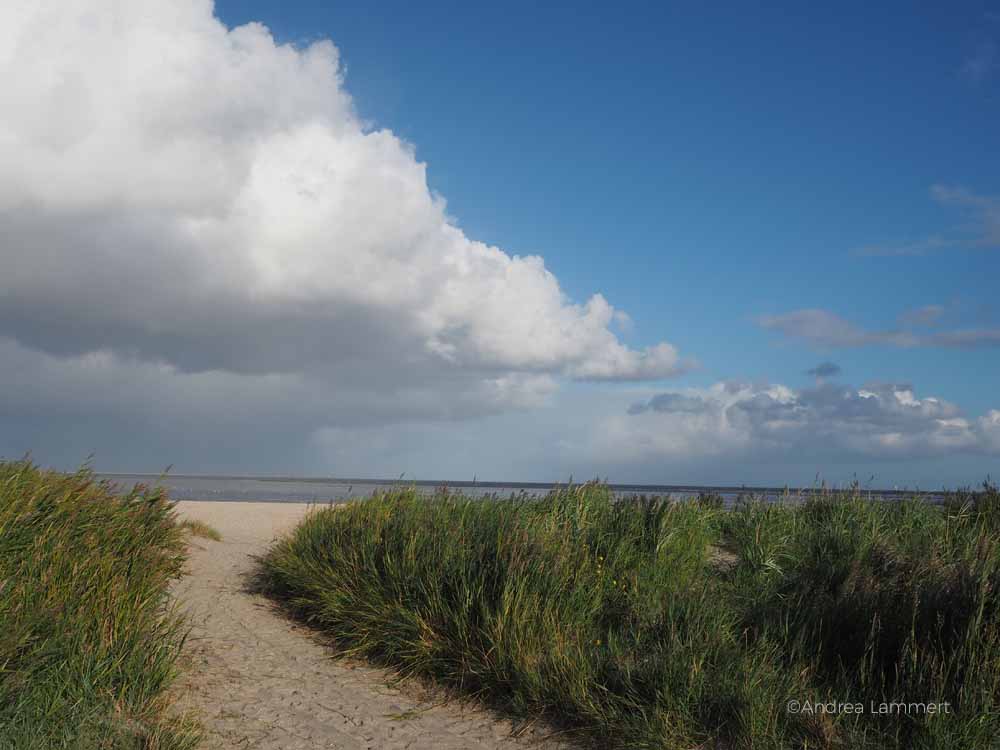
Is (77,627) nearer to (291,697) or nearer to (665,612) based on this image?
(291,697)

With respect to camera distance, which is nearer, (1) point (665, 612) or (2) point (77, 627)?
(2) point (77, 627)

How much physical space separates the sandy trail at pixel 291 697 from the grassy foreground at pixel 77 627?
490mm

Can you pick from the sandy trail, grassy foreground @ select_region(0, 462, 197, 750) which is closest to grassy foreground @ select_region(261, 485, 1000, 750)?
the sandy trail

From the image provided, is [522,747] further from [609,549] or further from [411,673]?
[609,549]

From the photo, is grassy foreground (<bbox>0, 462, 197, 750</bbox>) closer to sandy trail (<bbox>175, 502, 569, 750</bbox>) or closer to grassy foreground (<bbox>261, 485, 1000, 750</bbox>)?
sandy trail (<bbox>175, 502, 569, 750</bbox>)

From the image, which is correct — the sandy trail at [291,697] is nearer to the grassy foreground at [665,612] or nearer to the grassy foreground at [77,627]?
the grassy foreground at [665,612]

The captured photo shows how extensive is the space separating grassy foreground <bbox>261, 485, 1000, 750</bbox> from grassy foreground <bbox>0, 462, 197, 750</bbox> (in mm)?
2101

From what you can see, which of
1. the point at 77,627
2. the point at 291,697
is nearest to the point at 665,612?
the point at 291,697

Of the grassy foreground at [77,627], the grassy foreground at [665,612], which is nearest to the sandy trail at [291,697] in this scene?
the grassy foreground at [665,612]

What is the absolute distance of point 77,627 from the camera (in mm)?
7055

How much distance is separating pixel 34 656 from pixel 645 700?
523 centimetres

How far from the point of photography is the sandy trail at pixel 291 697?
7.15 metres

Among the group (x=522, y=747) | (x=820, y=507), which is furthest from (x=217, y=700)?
(x=820, y=507)

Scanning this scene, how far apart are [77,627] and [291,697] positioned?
2165 millimetres
